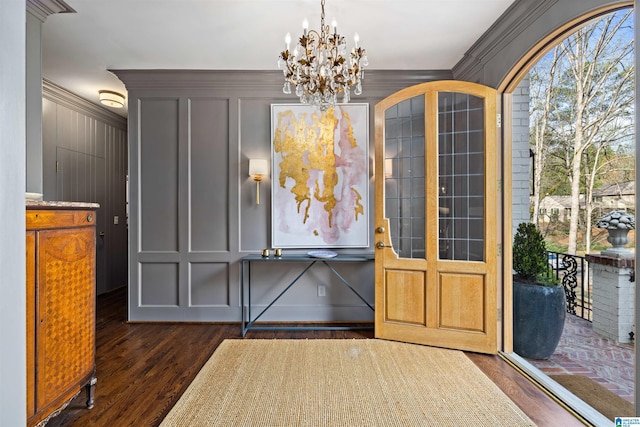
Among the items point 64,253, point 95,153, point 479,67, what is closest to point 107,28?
point 64,253

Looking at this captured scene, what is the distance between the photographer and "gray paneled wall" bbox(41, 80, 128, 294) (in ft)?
13.4

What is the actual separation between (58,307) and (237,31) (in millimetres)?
2456

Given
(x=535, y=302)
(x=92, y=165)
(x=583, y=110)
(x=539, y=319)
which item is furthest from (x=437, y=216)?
(x=92, y=165)

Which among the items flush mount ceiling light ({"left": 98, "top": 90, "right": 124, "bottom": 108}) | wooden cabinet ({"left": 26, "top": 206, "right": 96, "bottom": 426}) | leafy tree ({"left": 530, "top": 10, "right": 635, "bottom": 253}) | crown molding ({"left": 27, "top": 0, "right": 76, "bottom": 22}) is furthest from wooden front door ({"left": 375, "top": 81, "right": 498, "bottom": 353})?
flush mount ceiling light ({"left": 98, "top": 90, "right": 124, "bottom": 108})

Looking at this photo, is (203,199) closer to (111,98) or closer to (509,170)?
(111,98)

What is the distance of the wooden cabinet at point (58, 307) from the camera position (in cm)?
158

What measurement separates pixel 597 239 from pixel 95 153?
21.9 feet

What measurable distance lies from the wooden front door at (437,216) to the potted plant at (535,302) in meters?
0.29

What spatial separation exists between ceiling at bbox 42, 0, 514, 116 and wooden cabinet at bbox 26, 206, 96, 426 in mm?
1743

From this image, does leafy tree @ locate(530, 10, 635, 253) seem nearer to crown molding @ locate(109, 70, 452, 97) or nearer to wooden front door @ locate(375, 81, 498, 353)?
crown molding @ locate(109, 70, 452, 97)

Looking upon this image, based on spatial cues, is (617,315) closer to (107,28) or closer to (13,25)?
(13,25)

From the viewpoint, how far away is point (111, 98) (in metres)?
4.24

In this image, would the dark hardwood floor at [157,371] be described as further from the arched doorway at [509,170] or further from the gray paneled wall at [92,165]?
the gray paneled wall at [92,165]

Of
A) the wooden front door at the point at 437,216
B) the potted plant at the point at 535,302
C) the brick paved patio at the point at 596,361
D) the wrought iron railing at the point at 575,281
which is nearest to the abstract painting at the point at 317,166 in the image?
the wooden front door at the point at 437,216
